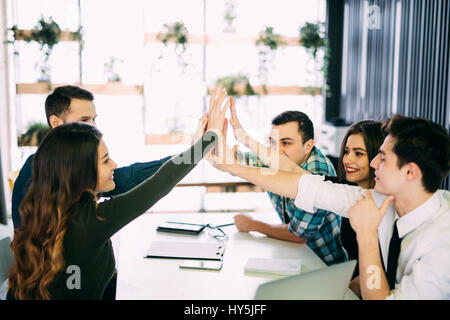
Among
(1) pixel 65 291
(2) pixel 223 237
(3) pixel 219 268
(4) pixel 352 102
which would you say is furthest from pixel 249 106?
(1) pixel 65 291

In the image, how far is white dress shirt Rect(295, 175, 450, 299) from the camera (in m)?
1.43

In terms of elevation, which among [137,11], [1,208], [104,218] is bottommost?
[1,208]

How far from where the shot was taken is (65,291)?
1649mm

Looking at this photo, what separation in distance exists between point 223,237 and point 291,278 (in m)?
1.05

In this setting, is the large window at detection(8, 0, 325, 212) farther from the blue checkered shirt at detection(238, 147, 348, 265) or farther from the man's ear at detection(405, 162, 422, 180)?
the man's ear at detection(405, 162, 422, 180)

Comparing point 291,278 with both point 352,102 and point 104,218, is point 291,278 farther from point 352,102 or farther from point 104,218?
point 352,102

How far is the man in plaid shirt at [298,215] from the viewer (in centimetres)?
226

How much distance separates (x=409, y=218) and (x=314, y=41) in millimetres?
4211

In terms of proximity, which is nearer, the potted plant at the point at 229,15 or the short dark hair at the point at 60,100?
the short dark hair at the point at 60,100

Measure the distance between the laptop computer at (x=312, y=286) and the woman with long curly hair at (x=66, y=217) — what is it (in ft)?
1.81

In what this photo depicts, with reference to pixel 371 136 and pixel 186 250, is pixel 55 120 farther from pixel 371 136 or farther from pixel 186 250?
pixel 371 136

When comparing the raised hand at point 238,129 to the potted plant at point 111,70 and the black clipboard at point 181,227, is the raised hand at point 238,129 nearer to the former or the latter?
the black clipboard at point 181,227

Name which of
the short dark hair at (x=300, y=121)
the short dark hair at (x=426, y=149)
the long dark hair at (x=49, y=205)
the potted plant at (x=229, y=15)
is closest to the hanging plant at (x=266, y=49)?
the potted plant at (x=229, y=15)

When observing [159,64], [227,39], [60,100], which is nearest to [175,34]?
[159,64]
